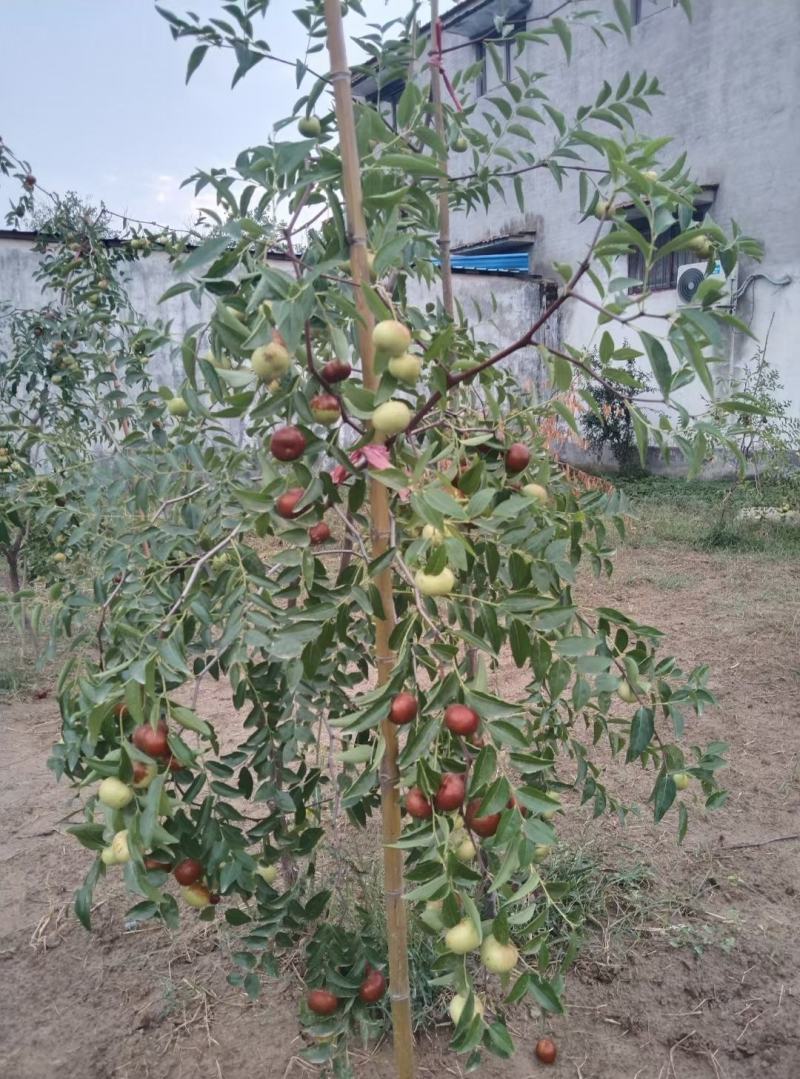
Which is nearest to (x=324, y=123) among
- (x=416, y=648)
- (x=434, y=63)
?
(x=434, y=63)

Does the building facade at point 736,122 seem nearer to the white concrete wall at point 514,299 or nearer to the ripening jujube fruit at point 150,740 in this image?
the white concrete wall at point 514,299

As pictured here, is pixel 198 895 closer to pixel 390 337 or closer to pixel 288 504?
pixel 288 504

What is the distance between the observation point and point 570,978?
187cm

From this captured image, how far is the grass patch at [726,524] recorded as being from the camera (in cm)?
578

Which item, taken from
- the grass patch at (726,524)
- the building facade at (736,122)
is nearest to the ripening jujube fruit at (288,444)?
the grass patch at (726,524)

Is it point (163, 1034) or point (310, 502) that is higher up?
point (310, 502)

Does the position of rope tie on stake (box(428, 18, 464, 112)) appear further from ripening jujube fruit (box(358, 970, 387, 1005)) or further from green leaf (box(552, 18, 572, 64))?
ripening jujube fruit (box(358, 970, 387, 1005))

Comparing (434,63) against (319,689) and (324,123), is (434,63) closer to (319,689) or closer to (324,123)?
(324,123)

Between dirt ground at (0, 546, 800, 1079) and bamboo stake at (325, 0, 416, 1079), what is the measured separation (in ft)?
1.56

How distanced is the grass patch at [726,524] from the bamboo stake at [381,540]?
175 inches

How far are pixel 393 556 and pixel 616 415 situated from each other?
8091mm

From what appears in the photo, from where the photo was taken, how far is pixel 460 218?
11.9m

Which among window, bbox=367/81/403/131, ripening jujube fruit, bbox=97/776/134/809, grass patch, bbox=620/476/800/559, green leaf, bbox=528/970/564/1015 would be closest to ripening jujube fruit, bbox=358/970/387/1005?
green leaf, bbox=528/970/564/1015

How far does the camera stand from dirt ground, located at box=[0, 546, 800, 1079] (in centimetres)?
166
